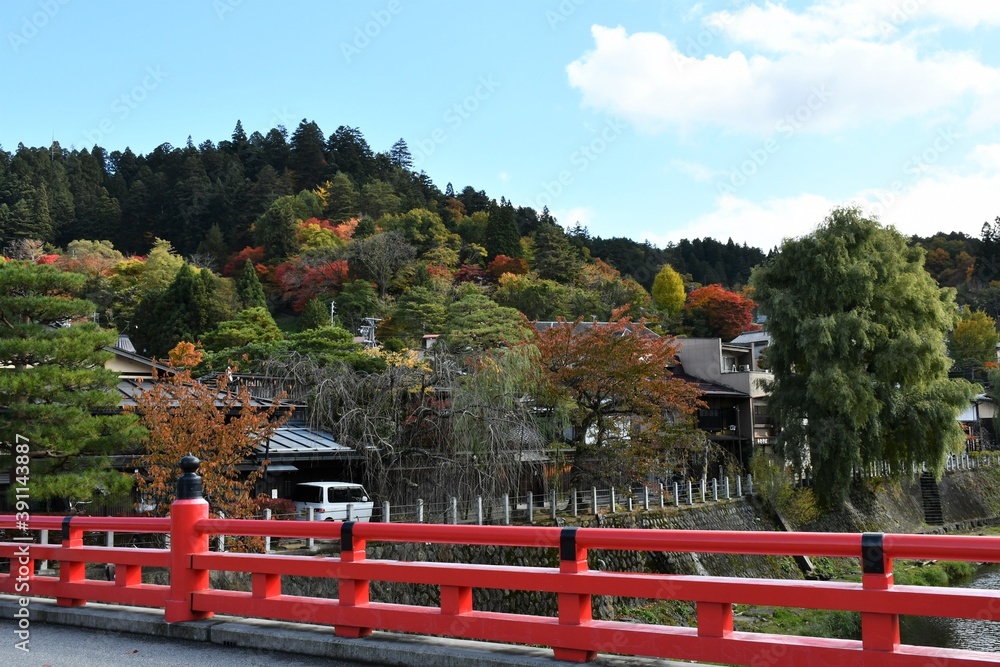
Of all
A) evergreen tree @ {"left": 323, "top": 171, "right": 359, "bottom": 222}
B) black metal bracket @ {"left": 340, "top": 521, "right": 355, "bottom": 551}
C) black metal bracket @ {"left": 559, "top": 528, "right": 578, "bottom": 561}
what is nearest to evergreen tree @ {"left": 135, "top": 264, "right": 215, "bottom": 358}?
evergreen tree @ {"left": 323, "top": 171, "right": 359, "bottom": 222}

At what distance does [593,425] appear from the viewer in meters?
28.8

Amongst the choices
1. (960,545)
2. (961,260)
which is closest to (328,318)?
(960,545)

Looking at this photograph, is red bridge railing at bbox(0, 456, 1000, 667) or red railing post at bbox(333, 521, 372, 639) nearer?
red bridge railing at bbox(0, 456, 1000, 667)

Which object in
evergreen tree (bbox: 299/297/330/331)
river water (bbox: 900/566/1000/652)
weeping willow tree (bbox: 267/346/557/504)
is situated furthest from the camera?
evergreen tree (bbox: 299/297/330/331)

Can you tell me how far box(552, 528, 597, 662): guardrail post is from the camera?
17.6 feet

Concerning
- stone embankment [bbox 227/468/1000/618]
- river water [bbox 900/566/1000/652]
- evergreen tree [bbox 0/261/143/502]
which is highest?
evergreen tree [bbox 0/261/143/502]

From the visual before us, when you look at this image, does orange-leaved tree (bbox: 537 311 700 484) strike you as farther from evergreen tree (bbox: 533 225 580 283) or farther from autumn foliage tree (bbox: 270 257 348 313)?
evergreen tree (bbox: 533 225 580 283)

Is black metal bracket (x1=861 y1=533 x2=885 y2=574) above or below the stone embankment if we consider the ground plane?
above

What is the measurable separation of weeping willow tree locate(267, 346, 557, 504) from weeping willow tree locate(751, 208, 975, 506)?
10.2 metres

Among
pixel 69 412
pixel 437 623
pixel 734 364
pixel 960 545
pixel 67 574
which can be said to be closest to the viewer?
pixel 960 545

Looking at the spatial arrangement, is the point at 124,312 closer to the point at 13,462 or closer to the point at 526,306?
the point at 526,306

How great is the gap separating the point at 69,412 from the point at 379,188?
232 ft

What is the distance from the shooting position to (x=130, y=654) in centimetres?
646

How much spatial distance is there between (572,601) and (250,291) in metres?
55.1
